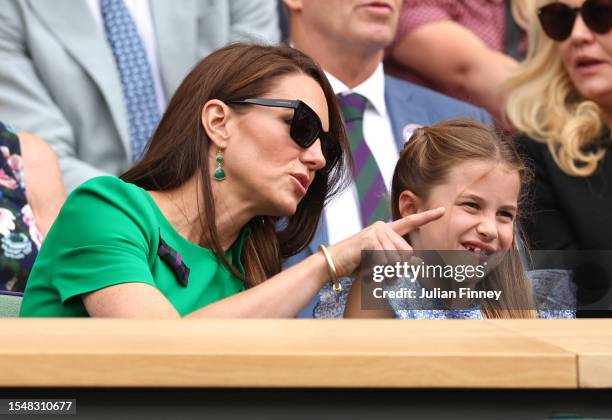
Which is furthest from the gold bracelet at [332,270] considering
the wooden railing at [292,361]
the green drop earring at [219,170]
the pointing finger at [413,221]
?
the wooden railing at [292,361]

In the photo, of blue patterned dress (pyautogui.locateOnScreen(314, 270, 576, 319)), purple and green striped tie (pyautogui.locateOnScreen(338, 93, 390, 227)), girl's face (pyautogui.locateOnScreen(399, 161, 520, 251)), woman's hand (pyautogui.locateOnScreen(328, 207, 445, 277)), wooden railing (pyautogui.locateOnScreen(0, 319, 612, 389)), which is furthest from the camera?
purple and green striped tie (pyautogui.locateOnScreen(338, 93, 390, 227))

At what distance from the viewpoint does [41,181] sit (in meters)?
2.69

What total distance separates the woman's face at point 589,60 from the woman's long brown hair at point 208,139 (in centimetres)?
136

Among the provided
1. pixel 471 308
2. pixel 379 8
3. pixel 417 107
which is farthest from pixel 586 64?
pixel 471 308

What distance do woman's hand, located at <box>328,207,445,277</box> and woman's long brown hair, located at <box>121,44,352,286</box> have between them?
1.29 feet

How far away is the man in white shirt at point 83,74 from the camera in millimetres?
3203

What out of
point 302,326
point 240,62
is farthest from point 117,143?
point 302,326

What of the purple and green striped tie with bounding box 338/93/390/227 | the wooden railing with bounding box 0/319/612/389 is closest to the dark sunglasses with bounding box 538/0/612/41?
the purple and green striped tie with bounding box 338/93/390/227

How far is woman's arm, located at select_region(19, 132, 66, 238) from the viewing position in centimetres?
262

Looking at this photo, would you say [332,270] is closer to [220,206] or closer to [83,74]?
[220,206]

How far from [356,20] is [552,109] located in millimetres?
705

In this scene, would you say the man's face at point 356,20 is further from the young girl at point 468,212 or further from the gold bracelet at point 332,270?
the gold bracelet at point 332,270

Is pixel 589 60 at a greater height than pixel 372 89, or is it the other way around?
pixel 589 60

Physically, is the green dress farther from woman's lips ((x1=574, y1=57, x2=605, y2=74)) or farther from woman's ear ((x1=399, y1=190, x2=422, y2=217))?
woman's lips ((x1=574, y1=57, x2=605, y2=74))
